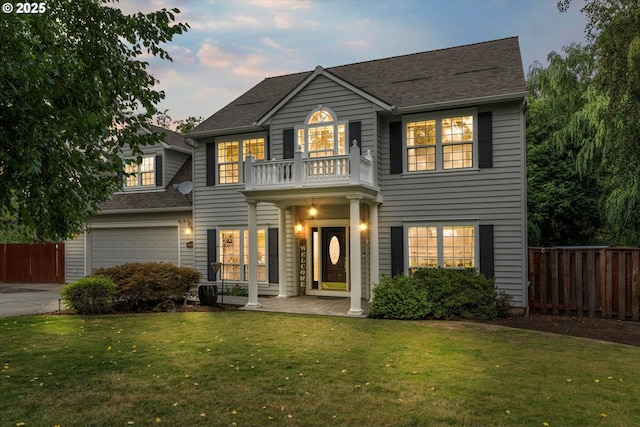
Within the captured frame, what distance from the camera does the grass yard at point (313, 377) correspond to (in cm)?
458

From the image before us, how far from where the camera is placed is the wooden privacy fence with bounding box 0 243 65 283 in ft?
65.2

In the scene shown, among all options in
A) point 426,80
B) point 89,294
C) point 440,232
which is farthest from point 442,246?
point 89,294

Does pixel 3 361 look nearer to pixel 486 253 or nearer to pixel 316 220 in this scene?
pixel 316 220

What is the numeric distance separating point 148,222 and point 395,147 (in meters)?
10.0

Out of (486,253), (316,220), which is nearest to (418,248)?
(486,253)

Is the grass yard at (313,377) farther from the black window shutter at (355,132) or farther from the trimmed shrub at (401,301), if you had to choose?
the black window shutter at (355,132)

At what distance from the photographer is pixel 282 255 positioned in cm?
1347

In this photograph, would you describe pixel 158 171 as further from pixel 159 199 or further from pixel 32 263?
pixel 32 263

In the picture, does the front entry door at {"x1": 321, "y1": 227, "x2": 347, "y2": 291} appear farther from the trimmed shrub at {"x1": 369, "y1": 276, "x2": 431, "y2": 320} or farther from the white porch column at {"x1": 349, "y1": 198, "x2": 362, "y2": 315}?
the trimmed shrub at {"x1": 369, "y1": 276, "x2": 431, "y2": 320}

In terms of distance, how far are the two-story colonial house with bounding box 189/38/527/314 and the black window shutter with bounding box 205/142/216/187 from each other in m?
0.04

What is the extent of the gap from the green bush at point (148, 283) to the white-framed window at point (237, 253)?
2256 mm

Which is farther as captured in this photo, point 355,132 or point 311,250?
point 311,250

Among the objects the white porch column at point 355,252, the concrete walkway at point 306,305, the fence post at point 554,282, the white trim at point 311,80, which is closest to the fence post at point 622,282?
the fence post at point 554,282

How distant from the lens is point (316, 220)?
45.5 feet
